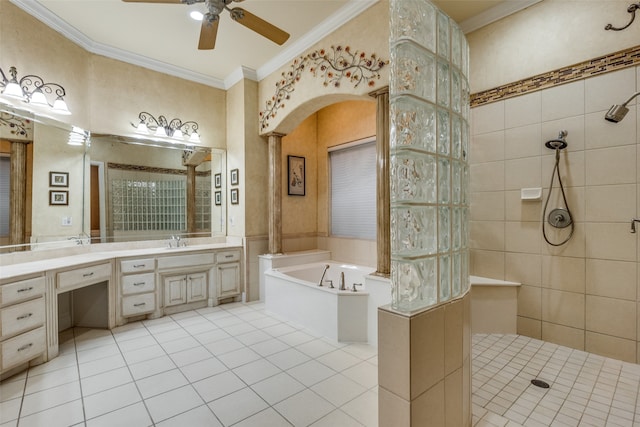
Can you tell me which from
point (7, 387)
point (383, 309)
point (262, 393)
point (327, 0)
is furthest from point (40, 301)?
point (327, 0)

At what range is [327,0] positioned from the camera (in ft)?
8.73

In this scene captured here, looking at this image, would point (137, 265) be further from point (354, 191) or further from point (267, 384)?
point (354, 191)

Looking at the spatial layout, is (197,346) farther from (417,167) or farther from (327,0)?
(327,0)

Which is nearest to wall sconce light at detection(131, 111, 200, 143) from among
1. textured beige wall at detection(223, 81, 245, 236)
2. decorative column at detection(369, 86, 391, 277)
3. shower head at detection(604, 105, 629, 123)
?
textured beige wall at detection(223, 81, 245, 236)

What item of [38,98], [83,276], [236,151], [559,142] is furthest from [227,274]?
[559,142]

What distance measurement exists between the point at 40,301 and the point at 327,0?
3.55 meters

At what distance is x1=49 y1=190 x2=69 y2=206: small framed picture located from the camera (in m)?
2.86

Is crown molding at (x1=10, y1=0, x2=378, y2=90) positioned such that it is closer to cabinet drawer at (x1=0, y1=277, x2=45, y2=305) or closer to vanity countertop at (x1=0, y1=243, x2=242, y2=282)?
vanity countertop at (x1=0, y1=243, x2=242, y2=282)

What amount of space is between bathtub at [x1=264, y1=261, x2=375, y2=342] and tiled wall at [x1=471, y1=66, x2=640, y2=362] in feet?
4.34

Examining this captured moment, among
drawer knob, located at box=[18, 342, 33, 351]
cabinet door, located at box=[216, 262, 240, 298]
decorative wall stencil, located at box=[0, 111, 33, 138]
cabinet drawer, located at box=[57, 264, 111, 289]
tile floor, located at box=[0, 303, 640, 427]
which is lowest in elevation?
tile floor, located at box=[0, 303, 640, 427]

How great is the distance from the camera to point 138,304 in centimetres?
321

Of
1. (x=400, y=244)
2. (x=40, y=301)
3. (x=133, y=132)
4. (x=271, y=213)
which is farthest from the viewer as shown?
(x=271, y=213)

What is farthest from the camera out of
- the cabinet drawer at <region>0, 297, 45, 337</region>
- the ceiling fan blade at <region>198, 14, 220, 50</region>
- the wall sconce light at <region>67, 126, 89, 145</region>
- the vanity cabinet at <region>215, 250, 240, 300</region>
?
the vanity cabinet at <region>215, 250, 240, 300</region>

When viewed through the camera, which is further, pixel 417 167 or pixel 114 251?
pixel 114 251
